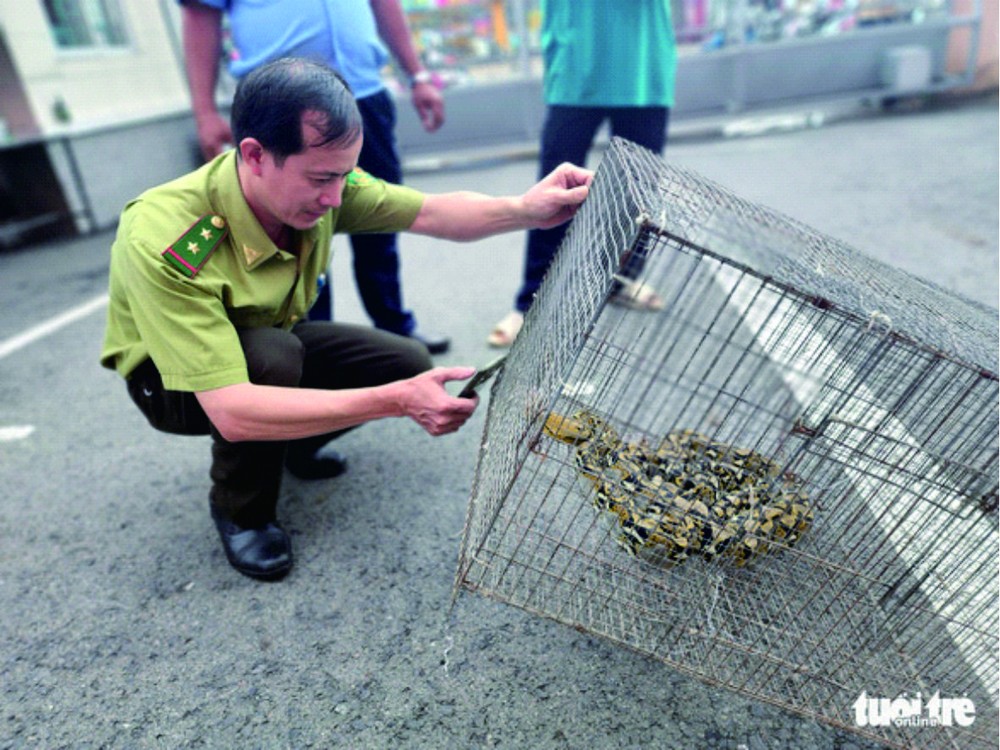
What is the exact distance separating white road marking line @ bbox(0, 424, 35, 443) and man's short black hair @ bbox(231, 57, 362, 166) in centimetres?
185

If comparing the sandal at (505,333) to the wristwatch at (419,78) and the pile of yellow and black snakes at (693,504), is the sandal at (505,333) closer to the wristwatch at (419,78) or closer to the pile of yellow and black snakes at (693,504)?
the wristwatch at (419,78)

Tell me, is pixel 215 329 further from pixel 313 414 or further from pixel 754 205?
pixel 754 205

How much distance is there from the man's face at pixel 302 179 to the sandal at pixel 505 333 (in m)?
1.48

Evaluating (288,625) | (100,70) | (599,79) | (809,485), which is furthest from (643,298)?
(100,70)

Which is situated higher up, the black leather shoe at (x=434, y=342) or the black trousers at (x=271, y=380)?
the black trousers at (x=271, y=380)

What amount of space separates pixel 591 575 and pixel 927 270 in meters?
2.54

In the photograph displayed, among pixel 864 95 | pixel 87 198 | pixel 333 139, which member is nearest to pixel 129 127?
pixel 87 198

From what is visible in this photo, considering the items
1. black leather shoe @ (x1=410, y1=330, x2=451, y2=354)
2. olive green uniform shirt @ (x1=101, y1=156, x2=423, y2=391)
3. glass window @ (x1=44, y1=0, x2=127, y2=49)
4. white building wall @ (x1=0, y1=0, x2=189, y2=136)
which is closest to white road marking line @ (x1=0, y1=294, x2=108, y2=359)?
black leather shoe @ (x1=410, y1=330, x2=451, y2=354)

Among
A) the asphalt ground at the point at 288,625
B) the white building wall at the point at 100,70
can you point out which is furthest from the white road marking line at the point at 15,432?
the white building wall at the point at 100,70

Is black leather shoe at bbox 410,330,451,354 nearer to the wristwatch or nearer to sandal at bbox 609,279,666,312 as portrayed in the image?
sandal at bbox 609,279,666,312

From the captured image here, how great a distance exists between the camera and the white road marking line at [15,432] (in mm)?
2547

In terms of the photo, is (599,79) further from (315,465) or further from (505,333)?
(315,465)

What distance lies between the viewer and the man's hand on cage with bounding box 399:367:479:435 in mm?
1358

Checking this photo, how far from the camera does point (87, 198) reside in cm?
598
